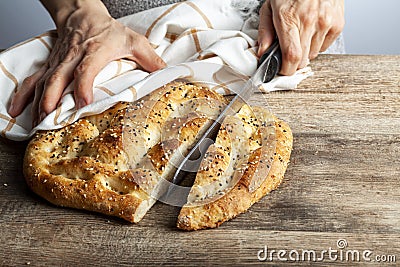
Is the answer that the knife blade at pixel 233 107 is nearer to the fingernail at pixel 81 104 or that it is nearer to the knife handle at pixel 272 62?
the knife handle at pixel 272 62

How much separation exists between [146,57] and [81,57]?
0.58ft

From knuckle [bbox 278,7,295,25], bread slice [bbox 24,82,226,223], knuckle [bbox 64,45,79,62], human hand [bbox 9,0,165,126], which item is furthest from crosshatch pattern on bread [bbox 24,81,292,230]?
knuckle [bbox 278,7,295,25]

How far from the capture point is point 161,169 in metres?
1.32

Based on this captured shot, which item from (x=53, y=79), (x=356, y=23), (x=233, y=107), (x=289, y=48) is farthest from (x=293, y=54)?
(x=356, y=23)

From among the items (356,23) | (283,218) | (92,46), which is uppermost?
(92,46)

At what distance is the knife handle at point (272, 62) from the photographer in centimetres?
165

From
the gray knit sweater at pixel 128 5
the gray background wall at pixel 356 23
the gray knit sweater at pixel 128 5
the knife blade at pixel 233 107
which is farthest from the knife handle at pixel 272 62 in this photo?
the gray background wall at pixel 356 23

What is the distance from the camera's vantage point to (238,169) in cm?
133

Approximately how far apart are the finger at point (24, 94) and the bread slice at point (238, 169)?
1.81 feet

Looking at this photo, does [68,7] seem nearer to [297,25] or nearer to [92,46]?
[92,46]

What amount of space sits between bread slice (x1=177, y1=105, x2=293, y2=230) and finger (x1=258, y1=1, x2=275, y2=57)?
0.89 ft

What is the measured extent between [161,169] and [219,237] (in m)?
0.21

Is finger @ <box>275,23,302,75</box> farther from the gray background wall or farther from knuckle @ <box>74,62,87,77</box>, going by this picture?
the gray background wall

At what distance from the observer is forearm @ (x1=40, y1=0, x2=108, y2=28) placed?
5.70ft
